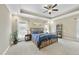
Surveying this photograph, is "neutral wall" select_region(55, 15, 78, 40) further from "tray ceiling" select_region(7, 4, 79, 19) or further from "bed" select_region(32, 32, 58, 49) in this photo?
"bed" select_region(32, 32, 58, 49)

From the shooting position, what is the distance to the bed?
6.98 feet

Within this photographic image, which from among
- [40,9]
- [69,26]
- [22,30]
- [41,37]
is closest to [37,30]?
[41,37]

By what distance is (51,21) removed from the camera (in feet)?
7.31

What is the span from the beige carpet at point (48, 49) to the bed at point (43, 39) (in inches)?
3.3

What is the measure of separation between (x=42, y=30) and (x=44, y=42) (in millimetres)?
279

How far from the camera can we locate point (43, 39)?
2.12m

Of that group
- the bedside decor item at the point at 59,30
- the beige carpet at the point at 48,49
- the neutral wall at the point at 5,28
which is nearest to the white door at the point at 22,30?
the beige carpet at the point at 48,49

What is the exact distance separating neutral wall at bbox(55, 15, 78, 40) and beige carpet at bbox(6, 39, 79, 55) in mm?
135

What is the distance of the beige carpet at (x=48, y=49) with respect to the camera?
6.54 feet

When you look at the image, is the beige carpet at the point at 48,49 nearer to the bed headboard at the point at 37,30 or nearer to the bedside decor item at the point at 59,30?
the bedside decor item at the point at 59,30

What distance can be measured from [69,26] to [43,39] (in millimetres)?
666
